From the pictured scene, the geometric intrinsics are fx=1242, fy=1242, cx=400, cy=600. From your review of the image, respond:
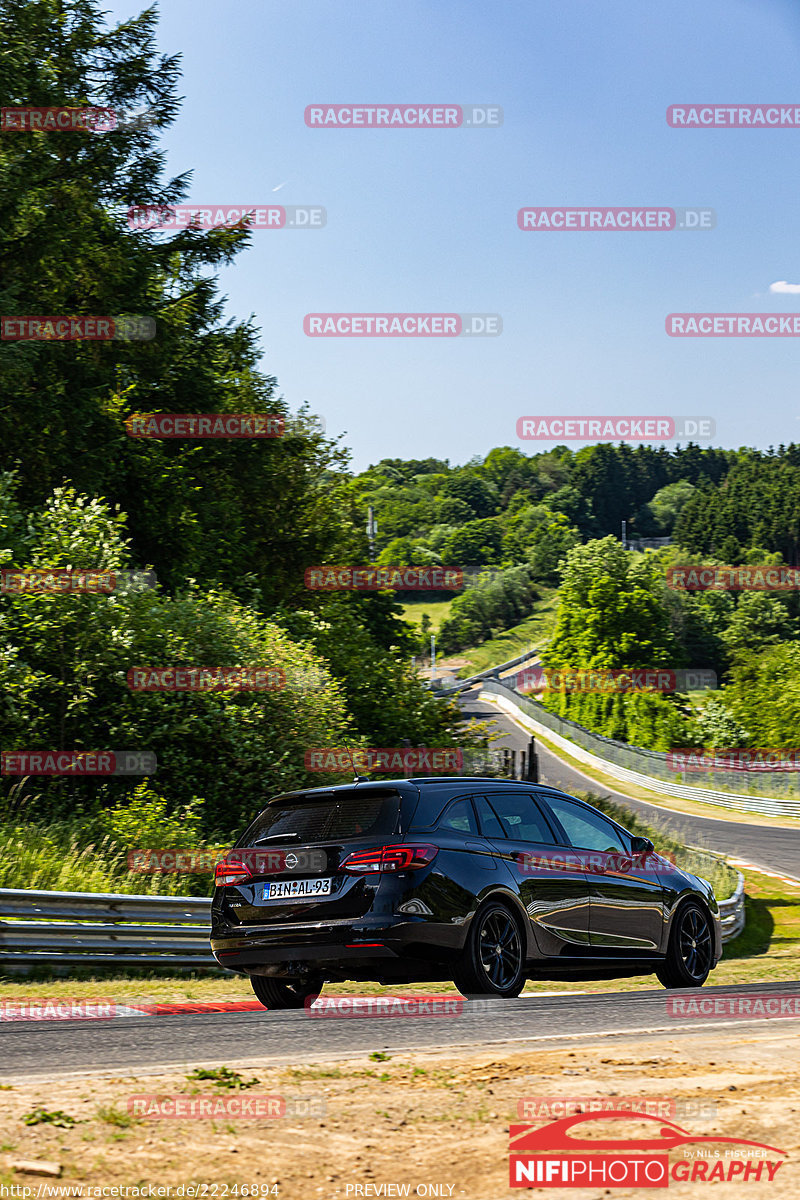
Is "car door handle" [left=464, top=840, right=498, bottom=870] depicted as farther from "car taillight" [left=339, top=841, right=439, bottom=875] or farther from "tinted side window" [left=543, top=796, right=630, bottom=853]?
"tinted side window" [left=543, top=796, right=630, bottom=853]

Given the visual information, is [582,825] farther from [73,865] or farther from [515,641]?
[515,641]

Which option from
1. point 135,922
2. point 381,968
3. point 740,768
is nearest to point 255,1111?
point 381,968

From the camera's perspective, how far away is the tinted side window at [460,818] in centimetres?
835

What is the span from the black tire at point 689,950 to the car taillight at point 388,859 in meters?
3.25

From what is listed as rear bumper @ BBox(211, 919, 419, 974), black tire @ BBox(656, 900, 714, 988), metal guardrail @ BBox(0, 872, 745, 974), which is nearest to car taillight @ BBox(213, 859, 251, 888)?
rear bumper @ BBox(211, 919, 419, 974)

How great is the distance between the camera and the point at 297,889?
321 inches

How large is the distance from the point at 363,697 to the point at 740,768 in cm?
4271

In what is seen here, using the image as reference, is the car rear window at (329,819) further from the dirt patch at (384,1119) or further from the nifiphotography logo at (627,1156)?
the nifiphotography logo at (627,1156)

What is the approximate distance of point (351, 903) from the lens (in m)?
7.85

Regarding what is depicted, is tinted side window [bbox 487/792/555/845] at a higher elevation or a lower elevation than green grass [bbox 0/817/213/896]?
higher

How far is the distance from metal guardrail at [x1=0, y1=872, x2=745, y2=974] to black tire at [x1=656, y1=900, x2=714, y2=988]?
4480mm

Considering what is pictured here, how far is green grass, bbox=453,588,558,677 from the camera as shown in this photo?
518 feet

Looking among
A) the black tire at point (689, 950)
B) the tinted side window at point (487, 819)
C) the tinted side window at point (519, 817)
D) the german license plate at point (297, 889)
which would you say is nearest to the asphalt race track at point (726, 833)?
the black tire at point (689, 950)

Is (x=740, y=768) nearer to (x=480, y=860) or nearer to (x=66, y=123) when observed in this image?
(x=66, y=123)
